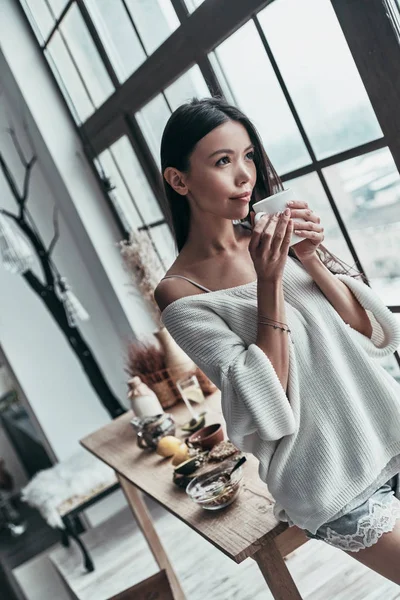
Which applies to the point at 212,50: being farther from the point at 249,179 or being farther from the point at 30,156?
the point at 30,156

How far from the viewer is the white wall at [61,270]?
3.77 metres

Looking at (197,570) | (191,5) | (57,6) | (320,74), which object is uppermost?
(57,6)

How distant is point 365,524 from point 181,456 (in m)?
0.92

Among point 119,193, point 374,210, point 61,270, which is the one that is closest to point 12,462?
point 61,270

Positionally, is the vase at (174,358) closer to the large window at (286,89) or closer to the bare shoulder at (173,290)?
the large window at (286,89)

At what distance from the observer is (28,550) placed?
513 centimetres

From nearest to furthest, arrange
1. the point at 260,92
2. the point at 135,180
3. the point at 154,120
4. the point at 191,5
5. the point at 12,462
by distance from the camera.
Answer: the point at 260,92 → the point at 191,5 → the point at 154,120 → the point at 135,180 → the point at 12,462

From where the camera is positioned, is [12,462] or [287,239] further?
[12,462]

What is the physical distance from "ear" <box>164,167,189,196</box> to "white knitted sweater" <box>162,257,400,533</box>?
8.9 inches

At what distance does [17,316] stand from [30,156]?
94cm

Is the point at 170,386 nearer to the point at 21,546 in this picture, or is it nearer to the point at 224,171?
the point at 224,171

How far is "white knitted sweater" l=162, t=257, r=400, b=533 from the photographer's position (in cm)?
134

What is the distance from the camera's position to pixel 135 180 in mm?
3506

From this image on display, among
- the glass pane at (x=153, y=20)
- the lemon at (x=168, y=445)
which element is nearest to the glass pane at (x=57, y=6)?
the glass pane at (x=153, y=20)
